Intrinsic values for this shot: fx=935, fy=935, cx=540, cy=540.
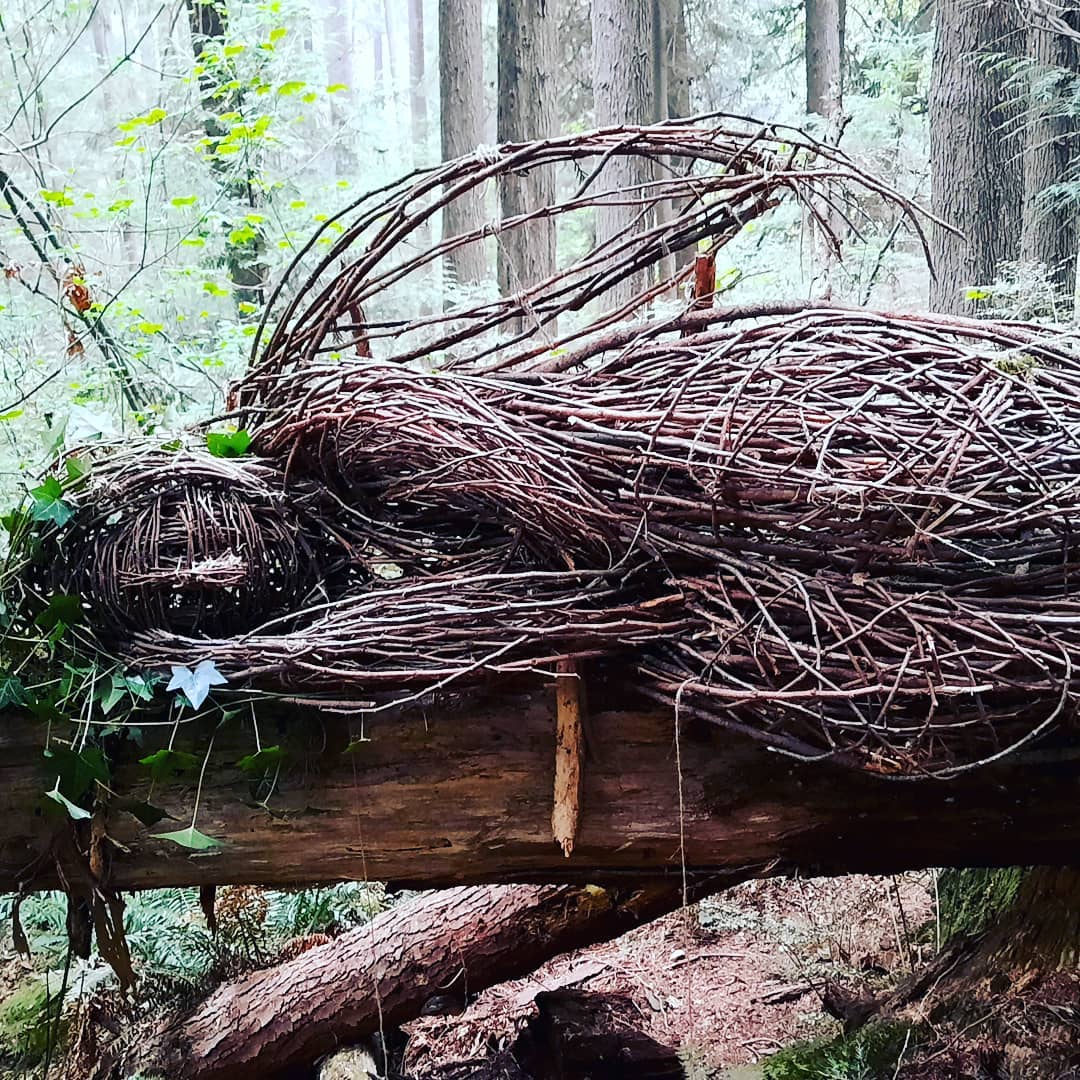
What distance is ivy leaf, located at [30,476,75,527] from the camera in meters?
2.14

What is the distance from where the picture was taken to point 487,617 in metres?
1.97

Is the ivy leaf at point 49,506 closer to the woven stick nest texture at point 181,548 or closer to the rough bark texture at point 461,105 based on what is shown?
the woven stick nest texture at point 181,548

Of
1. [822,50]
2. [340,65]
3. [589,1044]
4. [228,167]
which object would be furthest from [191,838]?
[340,65]

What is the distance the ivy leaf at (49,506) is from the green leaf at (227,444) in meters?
0.36

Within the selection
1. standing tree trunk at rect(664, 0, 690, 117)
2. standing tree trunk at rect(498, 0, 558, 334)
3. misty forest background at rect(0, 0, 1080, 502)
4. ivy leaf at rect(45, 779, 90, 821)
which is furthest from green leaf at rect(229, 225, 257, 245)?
standing tree trunk at rect(664, 0, 690, 117)

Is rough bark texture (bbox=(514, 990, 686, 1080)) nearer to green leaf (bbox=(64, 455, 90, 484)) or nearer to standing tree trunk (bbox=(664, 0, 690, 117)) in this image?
green leaf (bbox=(64, 455, 90, 484))

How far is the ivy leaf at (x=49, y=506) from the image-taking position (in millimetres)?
2143

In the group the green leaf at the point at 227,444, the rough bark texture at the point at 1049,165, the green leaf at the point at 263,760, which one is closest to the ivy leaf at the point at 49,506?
the green leaf at the point at 227,444

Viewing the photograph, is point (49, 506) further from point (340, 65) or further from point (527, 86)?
point (340, 65)

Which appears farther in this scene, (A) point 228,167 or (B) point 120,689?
(A) point 228,167

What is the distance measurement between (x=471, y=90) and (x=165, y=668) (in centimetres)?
725

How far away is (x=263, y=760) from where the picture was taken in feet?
→ 6.94

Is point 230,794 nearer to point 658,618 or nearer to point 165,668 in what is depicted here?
point 165,668

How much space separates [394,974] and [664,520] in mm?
1768
